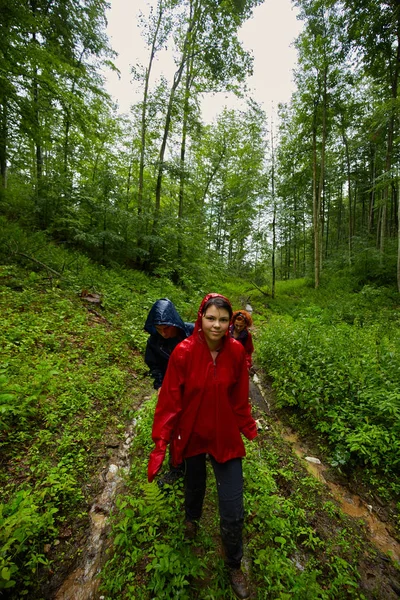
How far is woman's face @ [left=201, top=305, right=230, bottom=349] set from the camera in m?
2.01

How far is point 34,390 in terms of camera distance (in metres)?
3.59

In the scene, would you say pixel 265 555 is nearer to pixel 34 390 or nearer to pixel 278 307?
pixel 34 390

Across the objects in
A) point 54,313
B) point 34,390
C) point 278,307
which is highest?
point 278,307

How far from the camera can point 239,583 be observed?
203cm

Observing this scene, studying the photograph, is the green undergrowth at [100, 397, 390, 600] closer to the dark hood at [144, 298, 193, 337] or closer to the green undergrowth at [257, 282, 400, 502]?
the green undergrowth at [257, 282, 400, 502]

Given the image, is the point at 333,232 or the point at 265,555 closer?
the point at 265,555

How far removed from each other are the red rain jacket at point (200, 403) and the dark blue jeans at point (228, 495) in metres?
0.12

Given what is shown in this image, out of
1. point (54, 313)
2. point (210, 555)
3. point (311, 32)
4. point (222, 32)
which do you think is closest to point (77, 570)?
point (210, 555)

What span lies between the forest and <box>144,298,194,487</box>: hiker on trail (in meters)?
0.38

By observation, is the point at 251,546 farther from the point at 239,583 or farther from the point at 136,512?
the point at 136,512

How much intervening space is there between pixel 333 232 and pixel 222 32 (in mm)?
27208

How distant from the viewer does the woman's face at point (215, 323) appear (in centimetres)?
201

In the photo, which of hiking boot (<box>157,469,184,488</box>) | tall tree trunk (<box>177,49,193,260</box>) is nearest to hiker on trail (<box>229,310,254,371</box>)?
hiking boot (<box>157,469,184,488</box>)

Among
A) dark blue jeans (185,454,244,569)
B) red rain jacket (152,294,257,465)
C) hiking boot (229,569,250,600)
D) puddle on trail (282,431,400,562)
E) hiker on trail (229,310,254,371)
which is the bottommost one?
puddle on trail (282,431,400,562)
